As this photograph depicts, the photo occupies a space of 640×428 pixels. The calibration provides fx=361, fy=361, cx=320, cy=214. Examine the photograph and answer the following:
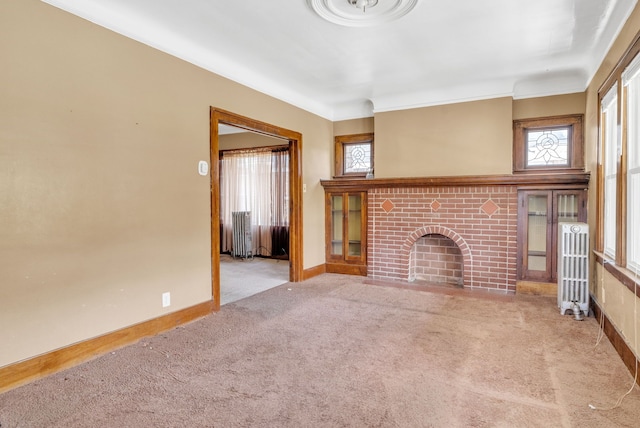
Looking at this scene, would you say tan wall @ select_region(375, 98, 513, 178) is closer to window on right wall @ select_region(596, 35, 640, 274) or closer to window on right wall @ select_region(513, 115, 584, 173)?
window on right wall @ select_region(513, 115, 584, 173)

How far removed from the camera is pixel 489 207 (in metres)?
4.63

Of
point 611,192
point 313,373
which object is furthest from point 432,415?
point 611,192

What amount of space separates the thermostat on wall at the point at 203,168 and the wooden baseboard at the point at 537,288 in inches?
155

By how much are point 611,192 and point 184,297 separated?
4.05 metres

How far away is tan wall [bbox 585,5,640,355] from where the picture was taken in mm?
2500

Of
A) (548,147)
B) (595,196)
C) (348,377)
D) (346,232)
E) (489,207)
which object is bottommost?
(348,377)

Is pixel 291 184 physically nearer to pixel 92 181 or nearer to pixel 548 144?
pixel 92 181

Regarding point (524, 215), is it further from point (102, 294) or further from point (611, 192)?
point (102, 294)

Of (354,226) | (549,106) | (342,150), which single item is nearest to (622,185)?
→ (549,106)

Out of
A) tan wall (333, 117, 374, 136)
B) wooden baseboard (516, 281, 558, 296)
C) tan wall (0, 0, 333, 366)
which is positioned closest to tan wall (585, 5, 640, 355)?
wooden baseboard (516, 281, 558, 296)

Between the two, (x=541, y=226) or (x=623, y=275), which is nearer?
(x=623, y=275)

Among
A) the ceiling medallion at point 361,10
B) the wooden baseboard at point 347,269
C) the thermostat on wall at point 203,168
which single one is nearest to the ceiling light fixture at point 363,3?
the ceiling medallion at point 361,10

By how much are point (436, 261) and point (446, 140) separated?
170cm

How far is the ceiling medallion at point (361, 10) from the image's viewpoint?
270 centimetres
